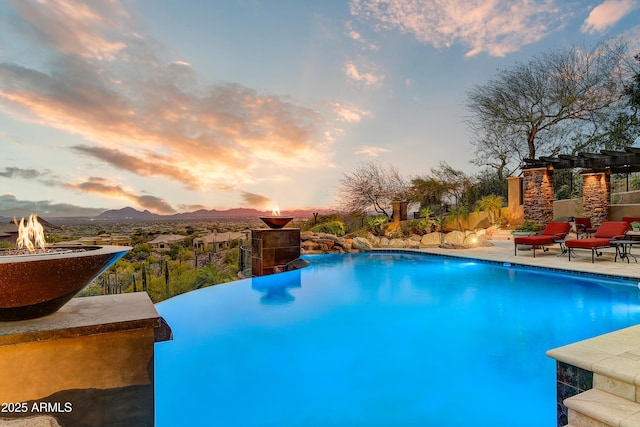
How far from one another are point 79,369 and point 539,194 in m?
15.0

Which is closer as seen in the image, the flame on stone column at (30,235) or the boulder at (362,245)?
the flame on stone column at (30,235)

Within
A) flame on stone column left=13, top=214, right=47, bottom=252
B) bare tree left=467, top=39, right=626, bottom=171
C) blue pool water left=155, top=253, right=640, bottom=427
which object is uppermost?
bare tree left=467, top=39, right=626, bottom=171

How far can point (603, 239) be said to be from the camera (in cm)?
820

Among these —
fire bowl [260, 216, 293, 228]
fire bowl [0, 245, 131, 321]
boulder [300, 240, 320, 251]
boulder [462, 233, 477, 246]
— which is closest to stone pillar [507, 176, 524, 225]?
boulder [462, 233, 477, 246]

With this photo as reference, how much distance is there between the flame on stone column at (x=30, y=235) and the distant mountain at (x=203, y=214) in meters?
6.60

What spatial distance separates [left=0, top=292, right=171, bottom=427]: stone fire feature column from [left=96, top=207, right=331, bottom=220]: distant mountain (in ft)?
22.9

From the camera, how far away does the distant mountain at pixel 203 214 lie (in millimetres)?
9641

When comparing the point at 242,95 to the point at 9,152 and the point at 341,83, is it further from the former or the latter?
the point at 9,152

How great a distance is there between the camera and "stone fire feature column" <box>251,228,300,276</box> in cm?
826

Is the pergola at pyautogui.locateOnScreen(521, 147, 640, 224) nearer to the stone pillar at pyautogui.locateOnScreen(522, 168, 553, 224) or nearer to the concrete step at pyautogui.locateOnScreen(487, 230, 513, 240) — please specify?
the stone pillar at pyautogui.locateOnScreen(522, 168, 553, 224)

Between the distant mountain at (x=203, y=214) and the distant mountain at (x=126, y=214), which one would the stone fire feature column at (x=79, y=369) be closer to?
the distant mountain at (x=203, y=214)

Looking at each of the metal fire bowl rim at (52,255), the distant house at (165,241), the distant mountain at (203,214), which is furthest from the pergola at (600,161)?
the metal fire bowl rim at (52,255)

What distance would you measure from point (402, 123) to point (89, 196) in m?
12.4

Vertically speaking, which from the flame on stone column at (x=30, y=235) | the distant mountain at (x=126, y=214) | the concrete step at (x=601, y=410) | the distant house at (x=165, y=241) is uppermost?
the distant mountain at (x=126, y=214)
